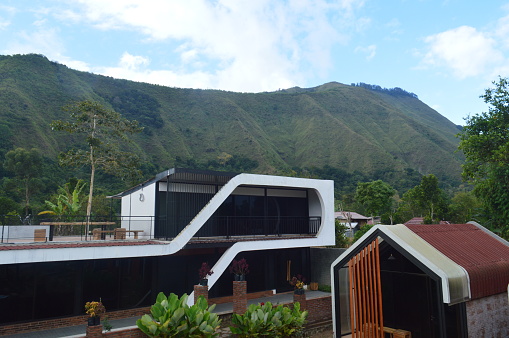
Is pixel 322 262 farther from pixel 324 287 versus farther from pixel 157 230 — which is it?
pixel 157 230

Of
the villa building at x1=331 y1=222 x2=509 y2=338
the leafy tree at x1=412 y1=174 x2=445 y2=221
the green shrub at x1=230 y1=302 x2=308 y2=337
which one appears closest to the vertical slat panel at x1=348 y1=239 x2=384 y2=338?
the villa building at x1=331 y1=222 x2=509 y2=338

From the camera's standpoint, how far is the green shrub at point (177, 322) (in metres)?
10.0

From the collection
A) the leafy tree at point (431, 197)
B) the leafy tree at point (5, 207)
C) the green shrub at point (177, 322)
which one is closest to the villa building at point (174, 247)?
the green shrub at point (177, 322)

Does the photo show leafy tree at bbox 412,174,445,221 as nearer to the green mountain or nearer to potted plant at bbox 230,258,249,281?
potted plant at bbox 230,258,249,281

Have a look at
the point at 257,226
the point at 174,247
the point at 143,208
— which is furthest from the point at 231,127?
the point at 174,247

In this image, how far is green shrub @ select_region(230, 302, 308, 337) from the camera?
11305 mm

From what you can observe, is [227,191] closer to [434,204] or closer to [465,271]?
[465,271]

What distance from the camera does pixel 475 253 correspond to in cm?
1096

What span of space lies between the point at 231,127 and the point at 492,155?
6360cm

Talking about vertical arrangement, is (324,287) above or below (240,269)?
below

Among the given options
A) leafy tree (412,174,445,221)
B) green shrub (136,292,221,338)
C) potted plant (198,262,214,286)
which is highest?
leafy tree (412,174,445,221)

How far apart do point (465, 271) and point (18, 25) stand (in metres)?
38.0

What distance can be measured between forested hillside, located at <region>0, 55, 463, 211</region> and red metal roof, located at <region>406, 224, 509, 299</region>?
137 ft

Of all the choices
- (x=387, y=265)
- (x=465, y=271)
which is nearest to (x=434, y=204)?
(x=387, y=265)
